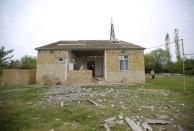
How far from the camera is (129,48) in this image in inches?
766

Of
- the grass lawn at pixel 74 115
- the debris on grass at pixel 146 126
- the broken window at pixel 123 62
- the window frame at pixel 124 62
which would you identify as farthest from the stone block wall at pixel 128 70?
the debris on grass at pixel 146 126

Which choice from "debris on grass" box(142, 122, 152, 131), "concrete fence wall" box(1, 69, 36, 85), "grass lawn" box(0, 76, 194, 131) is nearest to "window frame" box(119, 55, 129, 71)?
"grass lawn" box(0, 76, 194, 131)

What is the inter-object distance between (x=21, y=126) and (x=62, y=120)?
1490 millimetres

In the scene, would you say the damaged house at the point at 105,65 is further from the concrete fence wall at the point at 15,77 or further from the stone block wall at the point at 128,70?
the concrete fence wall at the point at 15,77

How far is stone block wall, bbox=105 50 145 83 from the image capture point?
1917 cm

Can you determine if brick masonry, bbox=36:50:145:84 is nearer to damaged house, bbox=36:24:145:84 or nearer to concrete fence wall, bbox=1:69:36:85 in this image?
damaged house, bbox=36:24:145:84

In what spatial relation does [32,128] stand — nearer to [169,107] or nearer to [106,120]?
[106,120]

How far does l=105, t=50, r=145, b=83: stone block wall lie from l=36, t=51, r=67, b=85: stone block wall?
186 inches

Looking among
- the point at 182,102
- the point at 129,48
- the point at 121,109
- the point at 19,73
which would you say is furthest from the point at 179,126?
the point at 19,73

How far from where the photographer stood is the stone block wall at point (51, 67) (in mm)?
18906

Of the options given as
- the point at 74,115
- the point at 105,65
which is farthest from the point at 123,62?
the point at 74,115

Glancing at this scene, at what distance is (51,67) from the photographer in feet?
63.0

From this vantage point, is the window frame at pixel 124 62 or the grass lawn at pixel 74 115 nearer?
the grass lawn at pixel 74 115

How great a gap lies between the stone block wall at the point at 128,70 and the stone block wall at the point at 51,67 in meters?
4.71
